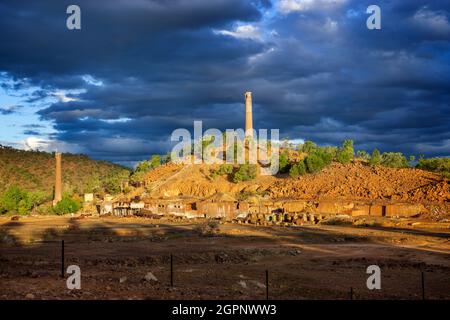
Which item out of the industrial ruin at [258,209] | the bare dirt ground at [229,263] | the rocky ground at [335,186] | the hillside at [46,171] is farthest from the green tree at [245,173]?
the bare dirt ground at [229,263]

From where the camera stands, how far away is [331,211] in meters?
52.6

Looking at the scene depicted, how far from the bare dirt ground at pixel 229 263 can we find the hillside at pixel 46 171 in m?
61.8

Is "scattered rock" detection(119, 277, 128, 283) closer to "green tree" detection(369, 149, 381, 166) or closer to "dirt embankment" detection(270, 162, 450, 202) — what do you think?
"dirt embankment" detection(270, 162, 450, 202)

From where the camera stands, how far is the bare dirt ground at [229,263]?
15.0 meters

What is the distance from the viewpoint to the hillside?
10712cm

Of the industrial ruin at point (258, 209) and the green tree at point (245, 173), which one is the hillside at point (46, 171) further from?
the industrial ruin at point (258, 209)

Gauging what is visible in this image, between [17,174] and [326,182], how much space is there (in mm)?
78473

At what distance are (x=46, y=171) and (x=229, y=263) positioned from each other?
107166 millimetres

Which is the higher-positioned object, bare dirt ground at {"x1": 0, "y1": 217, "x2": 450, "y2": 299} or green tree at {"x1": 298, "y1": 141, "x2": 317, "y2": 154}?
green tree at {"x1": 298, "y1": 141, "x2": 317, "y2": 154}

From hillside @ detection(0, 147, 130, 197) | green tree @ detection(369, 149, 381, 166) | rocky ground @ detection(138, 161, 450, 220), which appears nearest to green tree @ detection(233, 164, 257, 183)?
rocky ground @ detection(138, 161, 450, 220)

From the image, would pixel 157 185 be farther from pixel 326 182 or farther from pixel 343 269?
pixel 343 269

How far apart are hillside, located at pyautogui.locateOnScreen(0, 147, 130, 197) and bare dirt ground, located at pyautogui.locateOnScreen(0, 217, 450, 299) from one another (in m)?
61.8

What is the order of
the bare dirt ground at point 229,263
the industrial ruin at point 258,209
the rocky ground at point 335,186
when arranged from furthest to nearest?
the rocky ground at point 335,186, the industrial ruin at point 258,209, the bare dirt ground at point 229,263

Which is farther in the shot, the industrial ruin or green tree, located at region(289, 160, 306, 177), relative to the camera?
green tree, located at region(289, 160, 306, 177)
